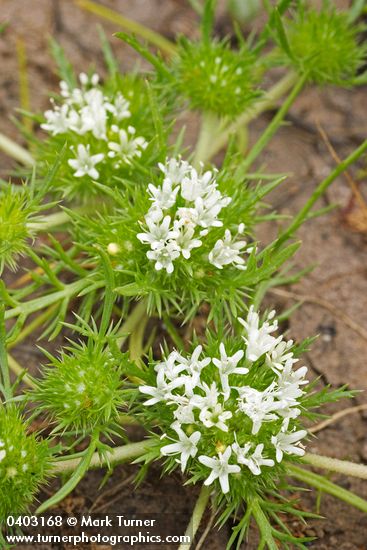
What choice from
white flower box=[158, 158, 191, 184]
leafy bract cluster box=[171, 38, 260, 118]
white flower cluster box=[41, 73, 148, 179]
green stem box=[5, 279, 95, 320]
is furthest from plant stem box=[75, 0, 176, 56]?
green stem box=[5, 279, 95, 320]

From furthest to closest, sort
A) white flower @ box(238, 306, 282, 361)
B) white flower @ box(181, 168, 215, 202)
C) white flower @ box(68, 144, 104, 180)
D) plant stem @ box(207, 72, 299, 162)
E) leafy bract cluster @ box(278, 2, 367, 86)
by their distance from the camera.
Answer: plant stem @ box(207, 72, 299, 162), leafy bract cluster @ box(278, 2, 367, 86), white flower @ box(68, 144, 104, 180), white flower @ box(181, 168, 215, 202), white flower @ box(238, 306, 282, 361)

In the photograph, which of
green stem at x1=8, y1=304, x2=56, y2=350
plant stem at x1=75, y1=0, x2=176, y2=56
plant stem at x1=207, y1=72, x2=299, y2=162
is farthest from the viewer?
plant stem at x1=75, y1=0, x2=176, y2=56

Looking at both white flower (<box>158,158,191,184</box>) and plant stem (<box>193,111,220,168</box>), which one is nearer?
white flower (<box>158,158,191,184</box>)

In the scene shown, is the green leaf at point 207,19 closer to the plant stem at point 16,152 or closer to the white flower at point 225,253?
the plant stem at point 16,152

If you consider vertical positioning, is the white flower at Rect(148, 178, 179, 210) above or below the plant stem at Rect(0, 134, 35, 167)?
below

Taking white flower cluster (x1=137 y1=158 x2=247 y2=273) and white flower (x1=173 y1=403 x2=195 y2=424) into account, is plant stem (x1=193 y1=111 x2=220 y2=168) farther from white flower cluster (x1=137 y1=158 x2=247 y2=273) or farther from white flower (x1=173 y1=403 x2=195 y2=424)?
white flower (x1=173 y1=403 x2=195 y2=424)

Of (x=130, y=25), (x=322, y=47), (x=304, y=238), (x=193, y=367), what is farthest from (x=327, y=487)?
(x=130, y=25)
